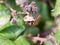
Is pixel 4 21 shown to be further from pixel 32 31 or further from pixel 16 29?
pixel 32 31

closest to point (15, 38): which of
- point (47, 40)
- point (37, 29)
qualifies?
point (47, 40)

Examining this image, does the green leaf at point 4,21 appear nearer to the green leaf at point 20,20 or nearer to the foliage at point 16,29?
the foliage at point 16,29

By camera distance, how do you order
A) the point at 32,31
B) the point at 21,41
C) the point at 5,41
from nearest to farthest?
the point at 5,41 → the point at 21,41 → the point at 32,31

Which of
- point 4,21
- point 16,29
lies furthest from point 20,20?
point 4,21

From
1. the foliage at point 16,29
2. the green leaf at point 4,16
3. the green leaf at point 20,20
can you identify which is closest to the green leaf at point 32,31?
the foliage at point 16,29

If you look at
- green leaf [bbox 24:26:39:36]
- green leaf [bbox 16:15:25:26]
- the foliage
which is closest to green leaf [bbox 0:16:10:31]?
the foliage

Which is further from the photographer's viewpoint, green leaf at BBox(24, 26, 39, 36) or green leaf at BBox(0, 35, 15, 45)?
green leaf at BBox(24, 26, 39, 36)

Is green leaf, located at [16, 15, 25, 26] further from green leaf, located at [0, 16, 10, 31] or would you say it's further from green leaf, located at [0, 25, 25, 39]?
green leaf, located at [0, 16, 10, 31]

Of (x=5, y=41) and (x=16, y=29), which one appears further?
(x=16, y=29)
